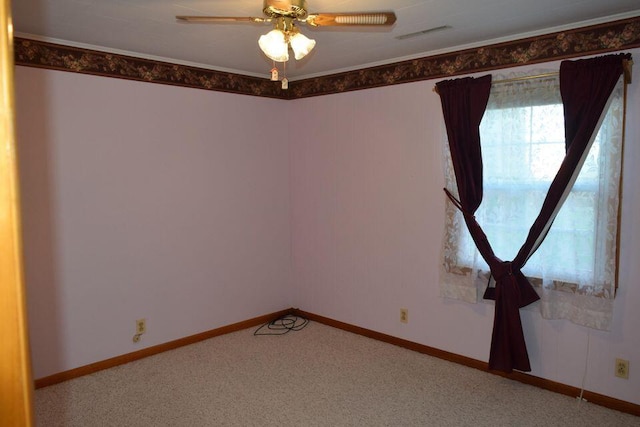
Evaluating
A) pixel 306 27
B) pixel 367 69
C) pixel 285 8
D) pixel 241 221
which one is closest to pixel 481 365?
pixel 241 221

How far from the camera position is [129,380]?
3.41 metres

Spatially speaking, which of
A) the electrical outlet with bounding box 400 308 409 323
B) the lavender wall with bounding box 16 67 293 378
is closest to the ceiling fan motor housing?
the lavender wall with bounding box 16 67 293 378

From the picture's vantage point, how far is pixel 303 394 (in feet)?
10.5

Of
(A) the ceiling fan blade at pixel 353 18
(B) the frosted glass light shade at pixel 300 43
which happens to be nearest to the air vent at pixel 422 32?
(A) the ceiling fan blade at pixel 353 18

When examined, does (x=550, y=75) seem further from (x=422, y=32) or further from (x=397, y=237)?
(x=397, y=237)

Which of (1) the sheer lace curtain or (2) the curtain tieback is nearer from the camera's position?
(1) the sheer lace curtain

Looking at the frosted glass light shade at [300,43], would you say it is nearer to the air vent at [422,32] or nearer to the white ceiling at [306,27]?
the white ceiling at [306,27]

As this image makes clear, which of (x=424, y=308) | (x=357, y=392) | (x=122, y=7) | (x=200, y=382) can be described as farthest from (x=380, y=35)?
(x=200, y=382)

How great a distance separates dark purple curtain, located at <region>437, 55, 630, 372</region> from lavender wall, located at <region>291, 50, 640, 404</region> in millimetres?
146

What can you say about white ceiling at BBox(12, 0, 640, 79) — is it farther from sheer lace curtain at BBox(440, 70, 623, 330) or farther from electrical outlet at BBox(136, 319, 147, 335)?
electrical outlet at BBox(136, 319, 147, 335)

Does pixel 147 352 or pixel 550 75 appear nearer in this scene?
pixel 550 75

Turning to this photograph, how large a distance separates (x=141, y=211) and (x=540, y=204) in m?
3.02

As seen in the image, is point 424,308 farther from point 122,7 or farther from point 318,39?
point 122,7

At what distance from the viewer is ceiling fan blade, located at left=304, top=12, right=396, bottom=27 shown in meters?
2.03
